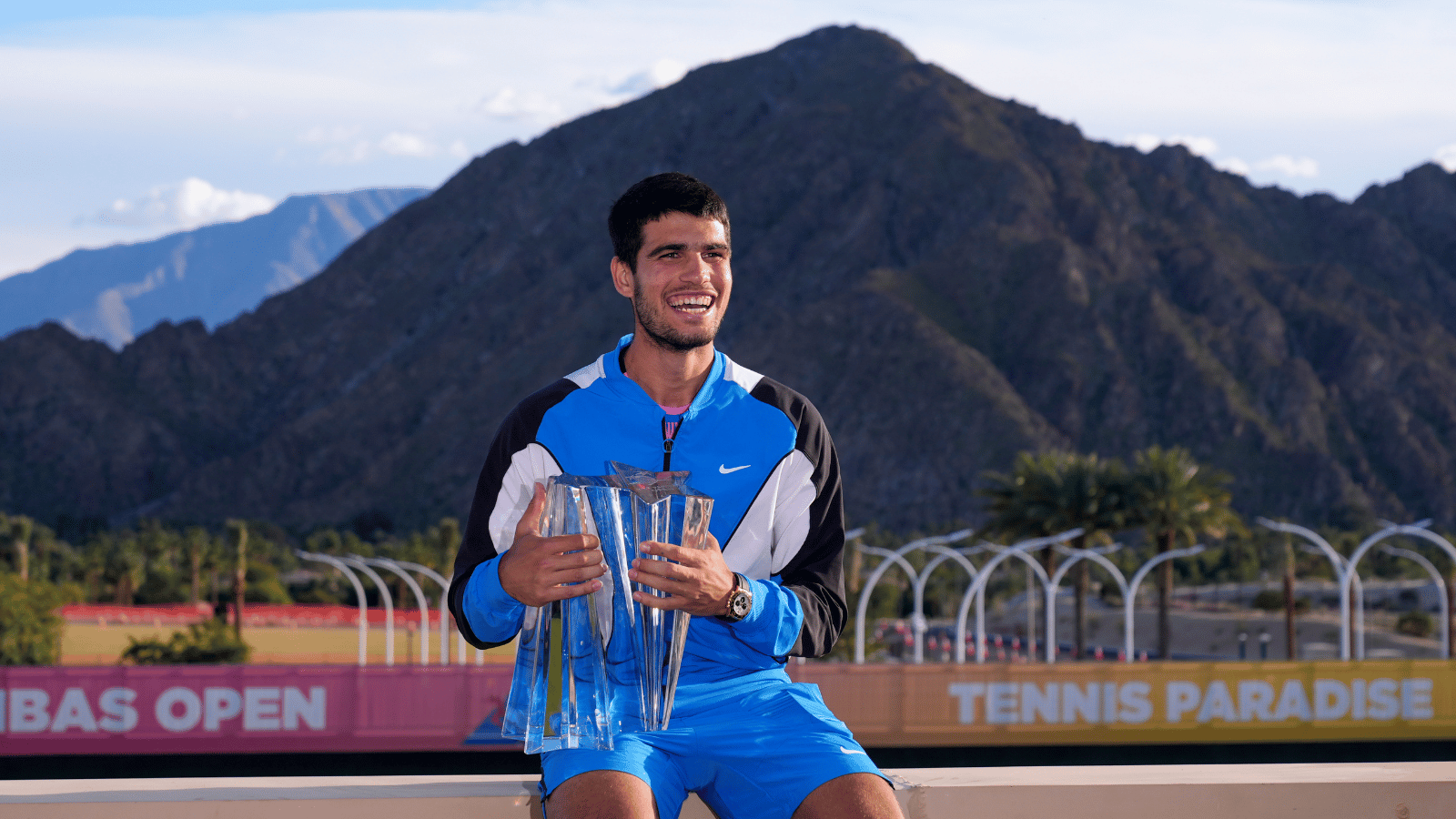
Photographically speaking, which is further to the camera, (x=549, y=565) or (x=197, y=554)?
(x=197, y=554)

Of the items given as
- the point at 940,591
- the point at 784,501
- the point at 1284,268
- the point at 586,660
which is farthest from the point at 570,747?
the point at 1284,268

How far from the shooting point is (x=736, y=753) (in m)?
4.19

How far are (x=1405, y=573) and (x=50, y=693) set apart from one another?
8960 cm

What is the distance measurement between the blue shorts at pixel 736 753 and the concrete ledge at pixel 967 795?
0.29 metres

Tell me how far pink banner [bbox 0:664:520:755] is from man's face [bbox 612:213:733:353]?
68.6ft

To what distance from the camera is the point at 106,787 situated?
4.70 meters

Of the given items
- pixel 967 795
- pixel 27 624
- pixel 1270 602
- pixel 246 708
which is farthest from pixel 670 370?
pixel 1270 602

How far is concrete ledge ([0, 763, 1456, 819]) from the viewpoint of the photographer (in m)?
4.45

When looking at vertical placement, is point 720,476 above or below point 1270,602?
above

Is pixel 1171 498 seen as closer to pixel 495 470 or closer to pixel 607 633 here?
pixel 495 470

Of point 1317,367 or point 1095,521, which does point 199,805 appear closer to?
point 1095,521

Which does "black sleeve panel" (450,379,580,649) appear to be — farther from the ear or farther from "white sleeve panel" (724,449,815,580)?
"white sleeve panel" (724,449,815,580)

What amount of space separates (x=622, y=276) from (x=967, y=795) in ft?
6.78

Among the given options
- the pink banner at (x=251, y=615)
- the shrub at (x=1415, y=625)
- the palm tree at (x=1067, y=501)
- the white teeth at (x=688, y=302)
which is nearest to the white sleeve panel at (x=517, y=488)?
the white teeth at (x=688, y=302)
